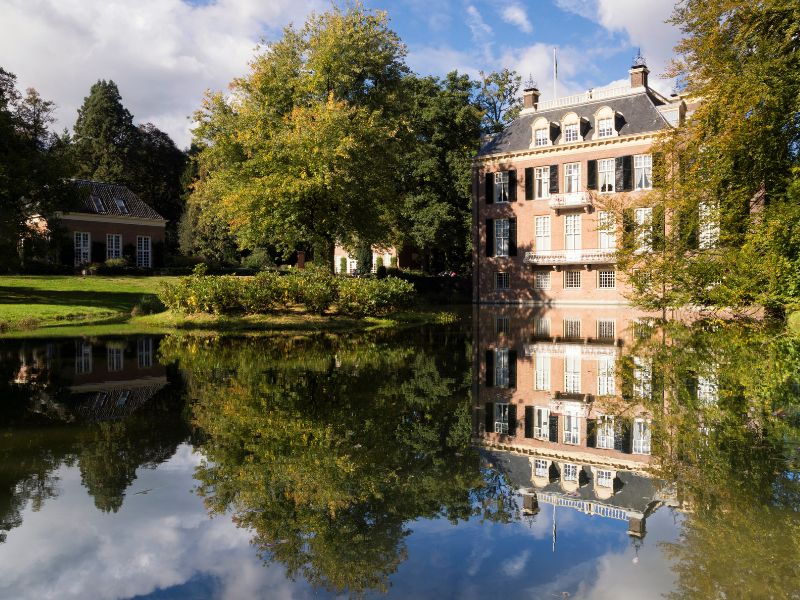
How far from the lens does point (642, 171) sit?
32.8 metres

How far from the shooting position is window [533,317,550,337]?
59.7 ft

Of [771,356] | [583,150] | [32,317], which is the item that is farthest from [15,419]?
[583,150]

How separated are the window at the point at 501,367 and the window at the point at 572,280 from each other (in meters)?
23.3

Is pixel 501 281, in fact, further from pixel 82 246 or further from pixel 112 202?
pixel 82 246

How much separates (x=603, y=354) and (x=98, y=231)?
39.4 m

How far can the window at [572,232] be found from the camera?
35259mm

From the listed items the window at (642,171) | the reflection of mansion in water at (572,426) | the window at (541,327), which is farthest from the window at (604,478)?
the window at (642,171)

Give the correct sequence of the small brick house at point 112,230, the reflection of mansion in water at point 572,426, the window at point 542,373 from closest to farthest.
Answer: the reflection of mansion in water at point 572,426 → the window at point 542,373 → the small brick house at point 112,230

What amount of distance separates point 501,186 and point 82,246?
91.9ft

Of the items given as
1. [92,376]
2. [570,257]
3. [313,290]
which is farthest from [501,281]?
[92,376]

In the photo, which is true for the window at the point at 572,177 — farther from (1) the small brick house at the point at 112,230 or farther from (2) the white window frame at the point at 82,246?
(2) the white window frame at the point at 82,246

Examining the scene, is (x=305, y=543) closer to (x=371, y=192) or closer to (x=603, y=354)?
(x=603, y=354)

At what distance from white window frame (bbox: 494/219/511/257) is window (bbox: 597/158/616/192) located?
5.75m

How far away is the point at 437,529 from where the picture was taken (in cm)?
386
